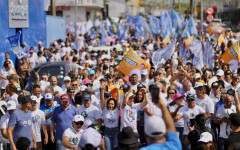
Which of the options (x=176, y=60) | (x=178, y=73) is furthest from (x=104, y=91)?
(x=176, y=60)

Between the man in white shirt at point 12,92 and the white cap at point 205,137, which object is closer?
the white cap at point 205,137

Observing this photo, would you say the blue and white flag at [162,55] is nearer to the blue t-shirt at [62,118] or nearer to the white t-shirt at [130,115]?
the white t-shirt at [130,115]

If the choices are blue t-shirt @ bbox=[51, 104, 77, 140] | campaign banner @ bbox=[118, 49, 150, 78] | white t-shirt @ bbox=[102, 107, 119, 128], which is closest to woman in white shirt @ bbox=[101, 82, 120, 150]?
white t-shirt @ bbox=[102, 107, 119, 128]

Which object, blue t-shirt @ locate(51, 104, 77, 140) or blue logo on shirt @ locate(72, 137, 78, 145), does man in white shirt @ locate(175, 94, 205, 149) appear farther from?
blue logo on shirt @ locate(72, 137, 78, 145)

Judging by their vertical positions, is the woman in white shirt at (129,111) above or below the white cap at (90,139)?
below

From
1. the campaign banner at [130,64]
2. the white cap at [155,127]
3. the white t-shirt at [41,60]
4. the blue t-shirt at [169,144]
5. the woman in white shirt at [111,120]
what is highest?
the white cap at [155,127]

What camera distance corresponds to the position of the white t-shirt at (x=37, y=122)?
10039 millimetres

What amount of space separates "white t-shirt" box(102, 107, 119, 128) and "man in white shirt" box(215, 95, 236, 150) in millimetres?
1858

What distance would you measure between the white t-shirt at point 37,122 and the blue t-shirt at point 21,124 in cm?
40

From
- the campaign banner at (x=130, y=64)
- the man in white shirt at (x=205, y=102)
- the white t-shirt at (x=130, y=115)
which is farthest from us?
the campaign banner at (x=130, y=64)

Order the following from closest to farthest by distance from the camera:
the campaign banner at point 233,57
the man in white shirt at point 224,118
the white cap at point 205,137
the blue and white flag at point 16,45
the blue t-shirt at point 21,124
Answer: the white cap at point 205,137
the blue t-shirt at point 21,124
the man in white shirt at point 224,118
the campaign banner at point 233,57
the blue and white flag at point 16,45

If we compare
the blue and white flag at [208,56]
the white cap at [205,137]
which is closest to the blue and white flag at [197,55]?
the blue and white flag at [208,56]

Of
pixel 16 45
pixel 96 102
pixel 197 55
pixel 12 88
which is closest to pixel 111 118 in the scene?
pixel 96 102

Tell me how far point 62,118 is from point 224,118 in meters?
2.82
